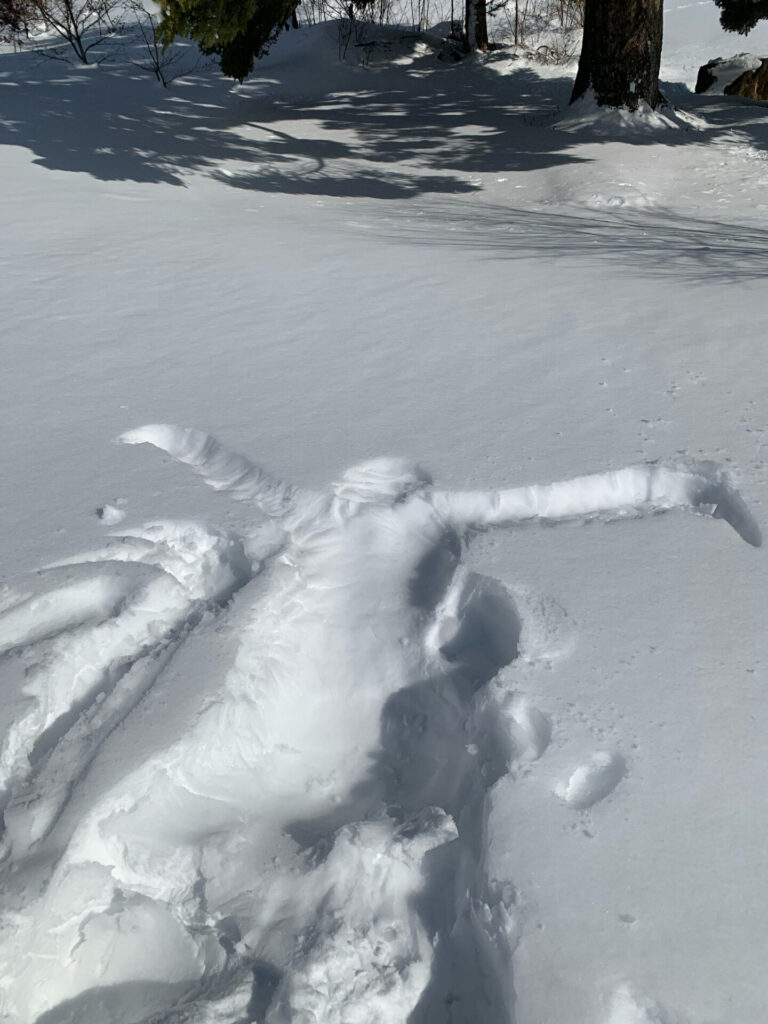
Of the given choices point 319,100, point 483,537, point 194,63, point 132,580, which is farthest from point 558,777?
point 194,63

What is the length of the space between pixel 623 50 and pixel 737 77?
13.3 feet

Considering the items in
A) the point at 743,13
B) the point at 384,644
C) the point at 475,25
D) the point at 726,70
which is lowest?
the point at 384,644

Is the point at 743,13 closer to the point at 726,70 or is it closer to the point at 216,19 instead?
the point at 726,70

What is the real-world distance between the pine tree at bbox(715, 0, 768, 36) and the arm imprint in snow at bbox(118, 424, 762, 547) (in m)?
8.19

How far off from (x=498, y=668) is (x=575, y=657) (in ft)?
0.63

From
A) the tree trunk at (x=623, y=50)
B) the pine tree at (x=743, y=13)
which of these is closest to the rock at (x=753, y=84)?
the pine tree at (x=743, y=13)

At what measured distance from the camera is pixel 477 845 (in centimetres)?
156

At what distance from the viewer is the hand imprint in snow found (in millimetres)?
1443

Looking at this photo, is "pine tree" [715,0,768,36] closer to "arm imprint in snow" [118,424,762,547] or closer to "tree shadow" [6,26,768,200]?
"tree shadow" [6,26,768,200]

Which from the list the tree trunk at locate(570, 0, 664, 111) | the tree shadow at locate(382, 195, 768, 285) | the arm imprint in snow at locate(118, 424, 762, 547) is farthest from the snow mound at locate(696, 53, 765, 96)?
the arm imprint in snow at locate(118, 424, 762, 547)

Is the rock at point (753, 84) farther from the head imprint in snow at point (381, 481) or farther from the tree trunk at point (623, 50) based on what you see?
the head imprint in snow at point (381, 481)

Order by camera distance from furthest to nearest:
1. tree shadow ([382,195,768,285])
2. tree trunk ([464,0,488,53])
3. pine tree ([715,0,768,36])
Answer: tree trunk ([464,0,488,53])
pine tree ([715,0,768,36])
tree shadow ([382,195,768,285])

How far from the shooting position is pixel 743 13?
344 inches

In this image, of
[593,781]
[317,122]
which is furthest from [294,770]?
[317,122]
